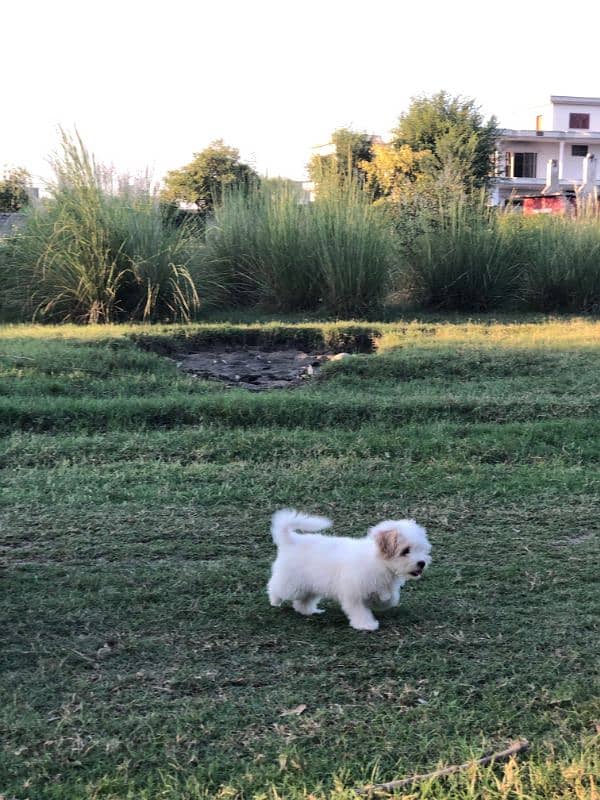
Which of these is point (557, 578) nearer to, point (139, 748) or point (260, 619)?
point (260, 619)

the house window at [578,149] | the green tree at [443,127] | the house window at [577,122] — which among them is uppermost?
the house window at [577,122]

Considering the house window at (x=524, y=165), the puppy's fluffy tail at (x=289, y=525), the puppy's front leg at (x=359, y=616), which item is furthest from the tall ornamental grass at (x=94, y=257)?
the house window at (x=524, y=165)

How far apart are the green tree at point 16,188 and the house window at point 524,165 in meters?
35.4

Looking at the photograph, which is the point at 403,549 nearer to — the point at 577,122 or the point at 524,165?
the point at 524,165

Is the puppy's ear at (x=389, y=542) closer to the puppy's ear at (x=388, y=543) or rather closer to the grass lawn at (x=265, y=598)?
the puppy's ear at (x=388, y=543)

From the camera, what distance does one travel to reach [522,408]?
231 inches

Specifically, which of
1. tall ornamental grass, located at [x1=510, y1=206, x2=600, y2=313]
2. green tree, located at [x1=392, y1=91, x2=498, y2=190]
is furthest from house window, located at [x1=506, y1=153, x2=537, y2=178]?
tall ornamental grass, located at [x1=510, y1=206, x2=600, y2=313]

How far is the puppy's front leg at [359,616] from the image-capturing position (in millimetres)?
2957

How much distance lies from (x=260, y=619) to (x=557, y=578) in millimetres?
1282

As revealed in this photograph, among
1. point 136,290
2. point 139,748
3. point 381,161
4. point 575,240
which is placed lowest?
point 139,748

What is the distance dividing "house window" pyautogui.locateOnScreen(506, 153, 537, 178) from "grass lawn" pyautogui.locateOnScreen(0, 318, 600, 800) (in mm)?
43577

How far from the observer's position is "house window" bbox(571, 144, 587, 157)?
1873 inches

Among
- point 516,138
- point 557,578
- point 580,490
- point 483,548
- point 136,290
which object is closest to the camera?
point 557,578

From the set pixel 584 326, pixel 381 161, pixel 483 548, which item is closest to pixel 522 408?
pixel 483 548
